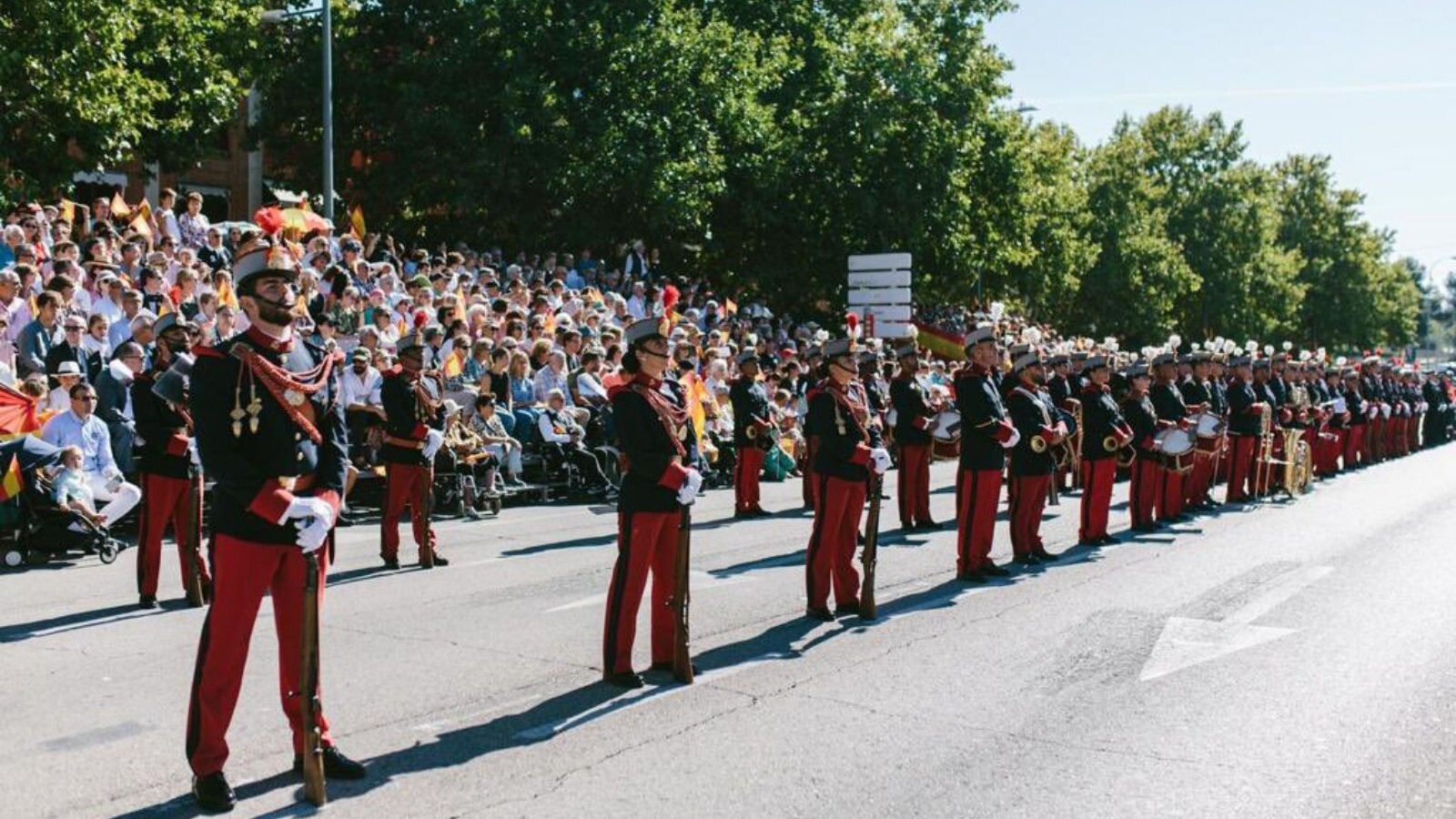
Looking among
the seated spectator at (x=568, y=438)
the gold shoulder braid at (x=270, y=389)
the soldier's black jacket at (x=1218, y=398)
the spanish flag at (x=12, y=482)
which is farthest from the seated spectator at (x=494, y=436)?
the gold shoulder braid at (x=270, y=389)

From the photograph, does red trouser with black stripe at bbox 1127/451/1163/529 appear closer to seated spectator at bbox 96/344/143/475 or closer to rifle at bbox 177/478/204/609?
rifle at bbox 177/478/204/609

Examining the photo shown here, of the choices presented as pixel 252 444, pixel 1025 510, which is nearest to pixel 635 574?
pixel 252 444

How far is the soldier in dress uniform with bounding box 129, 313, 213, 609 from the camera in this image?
32.2 ft

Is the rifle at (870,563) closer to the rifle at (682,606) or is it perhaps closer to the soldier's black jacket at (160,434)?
the rifle at (682,606)

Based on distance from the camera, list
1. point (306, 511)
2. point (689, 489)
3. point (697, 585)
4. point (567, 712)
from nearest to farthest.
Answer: point (306, 511) < point (567, 712) < point (689, 489) < point (697, 585)

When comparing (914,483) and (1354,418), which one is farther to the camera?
(1354,418)

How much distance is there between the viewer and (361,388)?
16219 mm

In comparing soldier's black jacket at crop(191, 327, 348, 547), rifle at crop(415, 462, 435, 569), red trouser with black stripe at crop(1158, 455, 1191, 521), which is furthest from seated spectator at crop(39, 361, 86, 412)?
red trouser with black stripe at crop(1158, 455, 1191, 521)

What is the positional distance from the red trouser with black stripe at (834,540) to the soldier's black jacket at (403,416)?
3882 mm

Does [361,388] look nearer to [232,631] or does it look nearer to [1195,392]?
[1195,392]

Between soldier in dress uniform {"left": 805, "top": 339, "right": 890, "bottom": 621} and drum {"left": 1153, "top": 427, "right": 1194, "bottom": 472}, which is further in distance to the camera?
drum {"left": 1153, "top": 427, "right": 1194, "bottom": 472}

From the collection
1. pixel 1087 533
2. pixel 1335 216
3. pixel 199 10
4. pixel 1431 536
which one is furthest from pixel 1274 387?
pixel 1335 216

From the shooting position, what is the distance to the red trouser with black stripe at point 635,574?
767cm

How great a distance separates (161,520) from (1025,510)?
7.30 m
